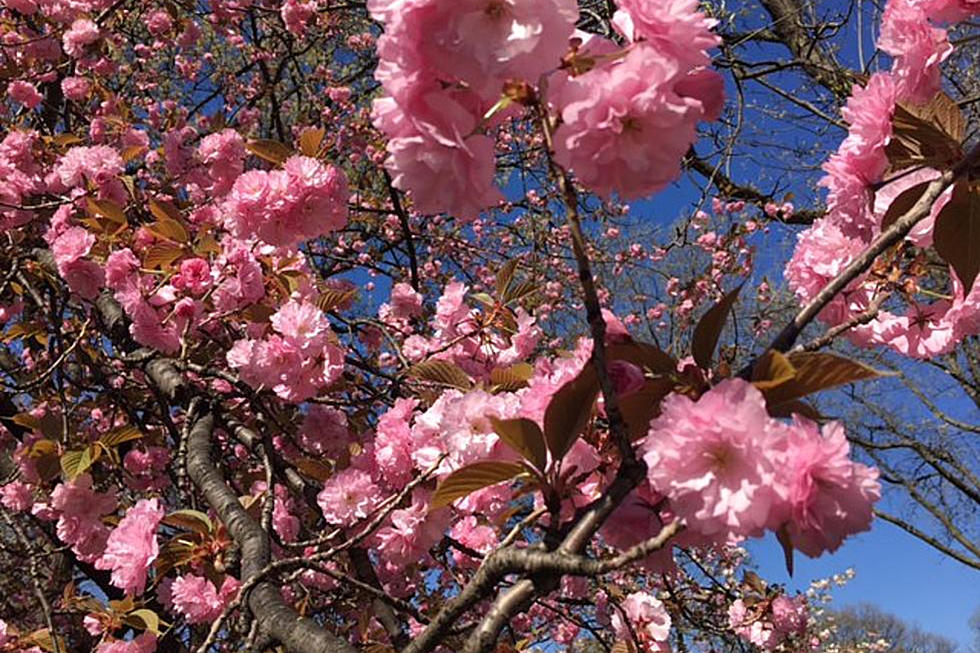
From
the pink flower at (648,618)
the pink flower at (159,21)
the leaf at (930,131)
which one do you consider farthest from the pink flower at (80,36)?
the leaf at (930,131)

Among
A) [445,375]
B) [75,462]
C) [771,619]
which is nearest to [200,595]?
[75,462]

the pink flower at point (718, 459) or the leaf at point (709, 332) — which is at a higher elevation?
the leaf at point (709, 332)

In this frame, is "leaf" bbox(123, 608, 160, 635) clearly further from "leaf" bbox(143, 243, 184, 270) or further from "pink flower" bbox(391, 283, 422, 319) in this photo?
"pink flower" bbox(391, 283, 422, 319)

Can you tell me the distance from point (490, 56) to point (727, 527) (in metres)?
0.45

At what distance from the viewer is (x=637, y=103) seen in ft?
2.22

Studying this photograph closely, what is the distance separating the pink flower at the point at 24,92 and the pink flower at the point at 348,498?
2.72 m

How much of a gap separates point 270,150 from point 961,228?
160 centimetres

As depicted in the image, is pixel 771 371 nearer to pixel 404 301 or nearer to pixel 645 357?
pixel 645 357

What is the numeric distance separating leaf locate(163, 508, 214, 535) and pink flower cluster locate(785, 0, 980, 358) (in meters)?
1.41

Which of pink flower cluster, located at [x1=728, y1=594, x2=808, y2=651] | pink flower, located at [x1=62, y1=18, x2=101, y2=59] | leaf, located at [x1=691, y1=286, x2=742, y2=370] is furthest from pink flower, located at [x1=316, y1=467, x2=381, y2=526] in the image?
pink flower, located at [x1=62, y1=18, x2=101, y2=59]

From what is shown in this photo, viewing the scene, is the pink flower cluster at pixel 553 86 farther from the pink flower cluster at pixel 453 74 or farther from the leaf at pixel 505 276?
the leaf at pixel 505 276

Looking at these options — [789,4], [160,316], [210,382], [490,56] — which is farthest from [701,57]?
[789,4]

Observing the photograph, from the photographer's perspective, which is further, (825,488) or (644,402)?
(644,402)

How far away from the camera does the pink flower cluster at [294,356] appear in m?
1.96
